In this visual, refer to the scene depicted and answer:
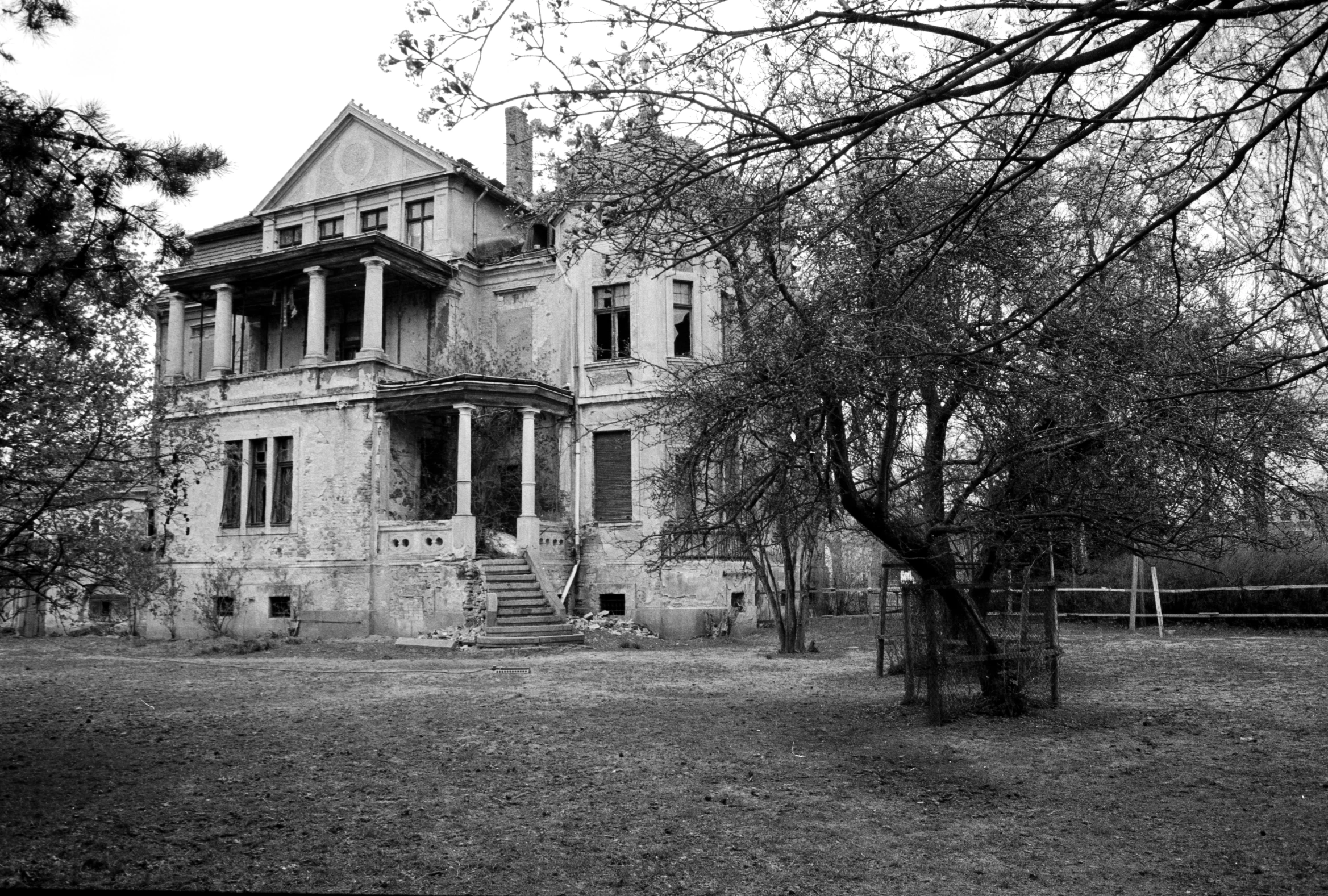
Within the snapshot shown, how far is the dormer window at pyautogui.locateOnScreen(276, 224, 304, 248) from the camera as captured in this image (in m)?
29.2

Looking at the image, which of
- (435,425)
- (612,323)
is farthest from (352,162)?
(612,323)

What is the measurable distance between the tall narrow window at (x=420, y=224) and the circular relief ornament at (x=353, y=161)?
6.62 ft

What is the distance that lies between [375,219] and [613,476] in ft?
35.6

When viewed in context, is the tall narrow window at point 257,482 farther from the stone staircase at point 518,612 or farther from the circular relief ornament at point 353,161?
the circular relief ornament at point 353,161

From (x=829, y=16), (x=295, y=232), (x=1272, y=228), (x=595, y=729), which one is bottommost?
(x=595, y=729)

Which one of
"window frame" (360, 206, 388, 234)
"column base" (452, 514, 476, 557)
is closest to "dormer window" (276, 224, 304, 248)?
"window frame" (360, 206, 388, 234)

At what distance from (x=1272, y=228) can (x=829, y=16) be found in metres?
3.71

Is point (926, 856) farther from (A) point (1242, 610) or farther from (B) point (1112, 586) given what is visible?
(B) point (1112, 586)

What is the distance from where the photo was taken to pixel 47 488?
8.05 metres

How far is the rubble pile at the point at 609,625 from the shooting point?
22375 millimetres

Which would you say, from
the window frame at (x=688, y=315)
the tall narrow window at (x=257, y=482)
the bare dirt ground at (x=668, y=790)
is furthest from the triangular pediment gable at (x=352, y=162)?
the bare dirt ground at (x=668, y=790)

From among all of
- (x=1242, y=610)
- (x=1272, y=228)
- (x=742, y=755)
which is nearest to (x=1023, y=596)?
(x=742, y=755)

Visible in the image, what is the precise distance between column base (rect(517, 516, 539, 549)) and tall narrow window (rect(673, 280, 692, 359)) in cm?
540

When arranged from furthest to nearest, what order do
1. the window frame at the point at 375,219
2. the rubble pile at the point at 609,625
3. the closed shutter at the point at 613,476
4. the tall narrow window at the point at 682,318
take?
the window frame at the point at 375,219 < the tall narrow window at the point at 682,318 < the closed shutter at the point at 613,476 < the rubble pile at the point at 609,625
